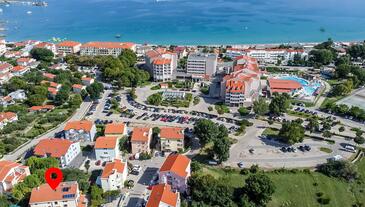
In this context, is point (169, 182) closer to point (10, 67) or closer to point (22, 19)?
point (10, 67)

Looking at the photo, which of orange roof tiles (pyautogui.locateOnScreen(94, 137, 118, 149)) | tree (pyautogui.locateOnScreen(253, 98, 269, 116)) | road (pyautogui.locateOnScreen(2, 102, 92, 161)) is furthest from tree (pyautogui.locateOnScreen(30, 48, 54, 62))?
tree (pyautogui.locateOnScreen(253, 98, 269, 116))

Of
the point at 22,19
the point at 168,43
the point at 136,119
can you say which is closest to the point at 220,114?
the point at 136,119

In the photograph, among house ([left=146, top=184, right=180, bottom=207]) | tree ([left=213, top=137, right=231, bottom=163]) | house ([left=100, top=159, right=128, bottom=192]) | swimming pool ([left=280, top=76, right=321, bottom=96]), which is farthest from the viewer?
swimming pool ([left=280, top=76, right=321, bottom=96])

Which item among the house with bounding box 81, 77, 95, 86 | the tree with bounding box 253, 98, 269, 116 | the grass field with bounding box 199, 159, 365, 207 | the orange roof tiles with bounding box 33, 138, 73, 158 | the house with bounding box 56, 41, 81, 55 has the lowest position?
the grass field with bounding box 199, 159, 365, 207

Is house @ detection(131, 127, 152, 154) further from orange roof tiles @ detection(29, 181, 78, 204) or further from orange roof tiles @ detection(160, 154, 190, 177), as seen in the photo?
orange roof tiles @ detection(29, 181, 78, 204)

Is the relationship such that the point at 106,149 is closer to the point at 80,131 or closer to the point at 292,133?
the point at 80,131

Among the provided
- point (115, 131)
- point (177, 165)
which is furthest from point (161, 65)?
point (177, 165)
